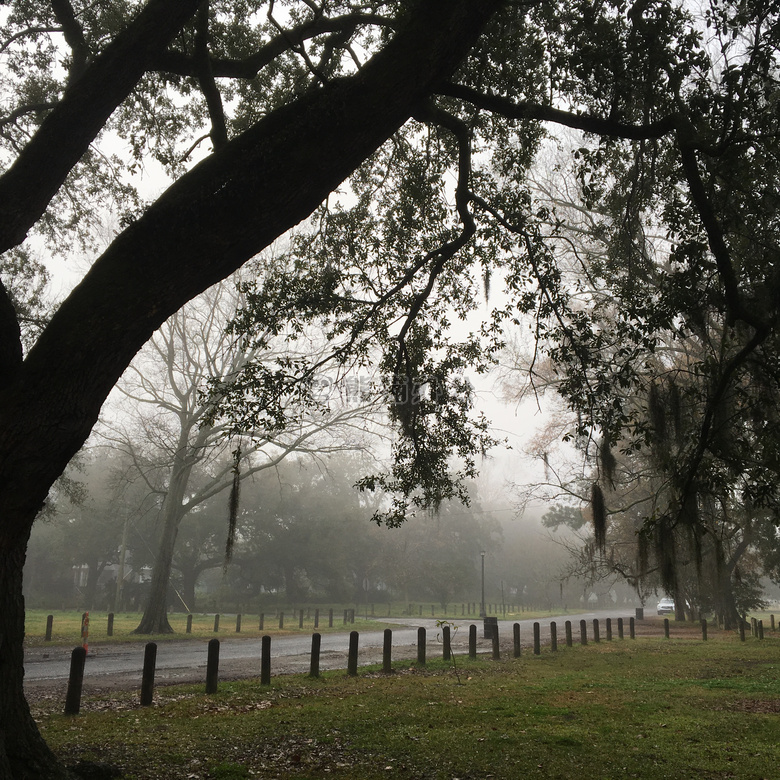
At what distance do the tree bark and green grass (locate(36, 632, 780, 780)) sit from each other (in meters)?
2.01

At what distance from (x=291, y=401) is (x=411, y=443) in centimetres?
202

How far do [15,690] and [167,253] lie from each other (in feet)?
10.5

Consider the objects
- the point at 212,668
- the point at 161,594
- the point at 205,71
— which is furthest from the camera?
the point at 161,594

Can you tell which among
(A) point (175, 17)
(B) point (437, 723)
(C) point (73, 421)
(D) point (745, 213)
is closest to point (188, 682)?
(B) point (437, 723)

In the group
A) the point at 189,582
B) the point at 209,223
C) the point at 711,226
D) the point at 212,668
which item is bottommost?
the point at 189,582

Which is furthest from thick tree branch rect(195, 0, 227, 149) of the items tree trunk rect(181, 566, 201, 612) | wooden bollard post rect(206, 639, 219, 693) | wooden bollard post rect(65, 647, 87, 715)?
tree trunk rect(181, 566, 201, 612)

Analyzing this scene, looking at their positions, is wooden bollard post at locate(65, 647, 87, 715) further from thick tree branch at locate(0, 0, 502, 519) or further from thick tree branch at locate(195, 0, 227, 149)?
thick tree branch at locate(195, 0, 227, 149)

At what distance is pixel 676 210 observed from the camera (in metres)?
7.41

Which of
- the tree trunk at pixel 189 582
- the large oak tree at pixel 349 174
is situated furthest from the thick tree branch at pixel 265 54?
the tree trunk at pixel 189 582

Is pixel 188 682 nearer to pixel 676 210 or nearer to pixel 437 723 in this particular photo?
pixel 437 723

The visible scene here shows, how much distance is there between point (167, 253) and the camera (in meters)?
4.59

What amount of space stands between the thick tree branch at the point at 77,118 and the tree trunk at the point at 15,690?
241 cm

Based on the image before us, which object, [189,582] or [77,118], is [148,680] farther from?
[189,582]

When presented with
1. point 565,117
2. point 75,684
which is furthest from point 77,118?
point 75,684
